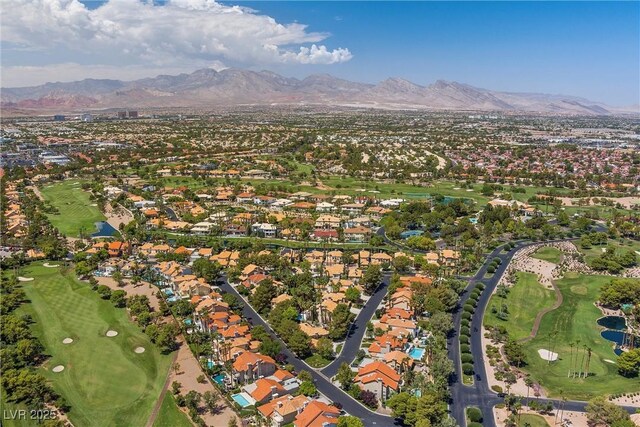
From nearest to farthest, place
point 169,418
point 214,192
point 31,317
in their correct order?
point 169,418, point 31,317, point 214,192

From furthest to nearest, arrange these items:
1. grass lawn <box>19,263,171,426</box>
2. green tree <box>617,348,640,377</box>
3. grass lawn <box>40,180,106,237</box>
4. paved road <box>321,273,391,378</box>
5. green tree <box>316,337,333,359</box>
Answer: grass lawn <box>40,180,106,237</box>, green tree <box>316,337,333,359</box>, paved road <box>321,273,391,378</box>, green tree <box>617,348,640,377</box>, grass lawn <box>19,263,171,426</box>

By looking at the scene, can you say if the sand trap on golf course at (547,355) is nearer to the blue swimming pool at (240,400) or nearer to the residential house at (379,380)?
the residential house at (379,380)

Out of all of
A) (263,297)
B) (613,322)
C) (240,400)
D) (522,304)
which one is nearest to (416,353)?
(240,400)

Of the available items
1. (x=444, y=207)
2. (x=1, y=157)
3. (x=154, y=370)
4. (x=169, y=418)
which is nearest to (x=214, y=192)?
(x=444, y=207)

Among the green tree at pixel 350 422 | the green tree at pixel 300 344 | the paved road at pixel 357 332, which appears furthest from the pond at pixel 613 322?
the green tree at pixel 350 422

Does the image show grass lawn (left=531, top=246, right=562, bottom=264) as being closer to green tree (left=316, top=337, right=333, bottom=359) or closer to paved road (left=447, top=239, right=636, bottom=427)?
paved road (left=447, top=239, right=636, bottom=427)

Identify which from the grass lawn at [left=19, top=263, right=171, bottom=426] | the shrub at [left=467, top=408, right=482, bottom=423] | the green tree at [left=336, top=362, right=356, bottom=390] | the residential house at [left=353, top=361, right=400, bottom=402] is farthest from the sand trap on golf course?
the grass lawn at [left=19, top=263, right=171, bottom=426]

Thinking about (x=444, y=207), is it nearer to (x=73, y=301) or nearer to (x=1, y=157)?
(x=73, y=301)
